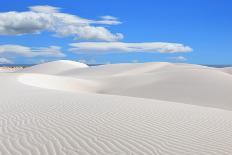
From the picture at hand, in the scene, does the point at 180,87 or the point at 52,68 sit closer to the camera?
the point at 180,87

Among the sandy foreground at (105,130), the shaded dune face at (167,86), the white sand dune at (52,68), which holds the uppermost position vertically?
the white sand dune at (52,68)

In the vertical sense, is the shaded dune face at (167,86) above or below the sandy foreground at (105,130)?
above

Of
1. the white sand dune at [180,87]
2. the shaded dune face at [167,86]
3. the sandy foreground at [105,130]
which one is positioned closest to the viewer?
the sandy foreground at [105,130]

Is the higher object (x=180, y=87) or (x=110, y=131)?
(x=180, y=87)

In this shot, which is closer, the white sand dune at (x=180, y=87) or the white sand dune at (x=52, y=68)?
the white sand dune at (x=180, y=87)

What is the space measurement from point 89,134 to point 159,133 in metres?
1.48

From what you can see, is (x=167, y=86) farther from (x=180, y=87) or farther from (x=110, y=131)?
(x=110, y=131)

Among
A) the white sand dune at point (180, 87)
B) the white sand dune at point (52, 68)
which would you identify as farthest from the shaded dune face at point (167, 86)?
the white sand dune at point (52, 68)

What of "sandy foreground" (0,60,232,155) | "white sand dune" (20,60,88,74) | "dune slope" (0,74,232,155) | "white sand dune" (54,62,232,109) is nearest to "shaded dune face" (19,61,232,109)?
"white sand dune" (54,62,232,109)

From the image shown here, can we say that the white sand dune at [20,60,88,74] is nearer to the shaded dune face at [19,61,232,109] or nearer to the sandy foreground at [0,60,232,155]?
the shaded dune face at [19,61,232,109]

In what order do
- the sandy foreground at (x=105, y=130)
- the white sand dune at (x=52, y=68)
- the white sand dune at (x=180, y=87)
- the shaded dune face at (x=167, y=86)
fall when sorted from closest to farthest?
1. the sandy foreground at (x=105, y=130)
2. the white sand dune at (x=180, y=87)
3. the shaded dune face at (x=167, y=86)
4. the white sand dune at (x=52, y=68)

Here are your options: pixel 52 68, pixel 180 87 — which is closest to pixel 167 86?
pixel 180 87

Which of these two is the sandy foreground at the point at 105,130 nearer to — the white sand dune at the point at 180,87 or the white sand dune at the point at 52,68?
the white sand dune at the point at 180,87

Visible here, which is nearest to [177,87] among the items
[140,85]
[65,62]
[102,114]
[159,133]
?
[140,85]
